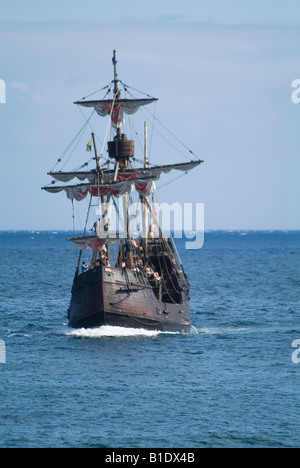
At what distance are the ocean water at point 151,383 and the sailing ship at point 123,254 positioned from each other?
124 centimetres

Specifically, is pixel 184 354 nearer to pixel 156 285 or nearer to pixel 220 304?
pixel 156 285

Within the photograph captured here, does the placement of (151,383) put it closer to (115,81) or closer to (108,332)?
(108,332)

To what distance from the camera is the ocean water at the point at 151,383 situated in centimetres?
3203

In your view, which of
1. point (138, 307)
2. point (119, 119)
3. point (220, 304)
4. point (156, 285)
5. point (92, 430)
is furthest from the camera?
point (220, 304)

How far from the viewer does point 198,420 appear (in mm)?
33750

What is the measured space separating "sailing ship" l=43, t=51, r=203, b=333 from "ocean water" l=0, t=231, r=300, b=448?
124 centimetres

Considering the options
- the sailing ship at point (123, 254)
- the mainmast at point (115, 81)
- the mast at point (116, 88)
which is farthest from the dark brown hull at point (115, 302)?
the mainmast at point (115, 81)

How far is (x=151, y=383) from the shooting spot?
3966 centimetres

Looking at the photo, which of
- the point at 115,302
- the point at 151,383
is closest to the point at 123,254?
the point at 115,302

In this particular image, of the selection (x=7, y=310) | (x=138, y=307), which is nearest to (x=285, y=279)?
(x=7, y=310)

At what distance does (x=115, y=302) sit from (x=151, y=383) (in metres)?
12.4

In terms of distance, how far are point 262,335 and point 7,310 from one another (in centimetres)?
2147

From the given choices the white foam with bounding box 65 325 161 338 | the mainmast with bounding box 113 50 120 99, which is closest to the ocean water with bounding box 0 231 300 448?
the white foam with bounding box 65 325 161 338

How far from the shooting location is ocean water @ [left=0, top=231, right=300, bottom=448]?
32031 mm
